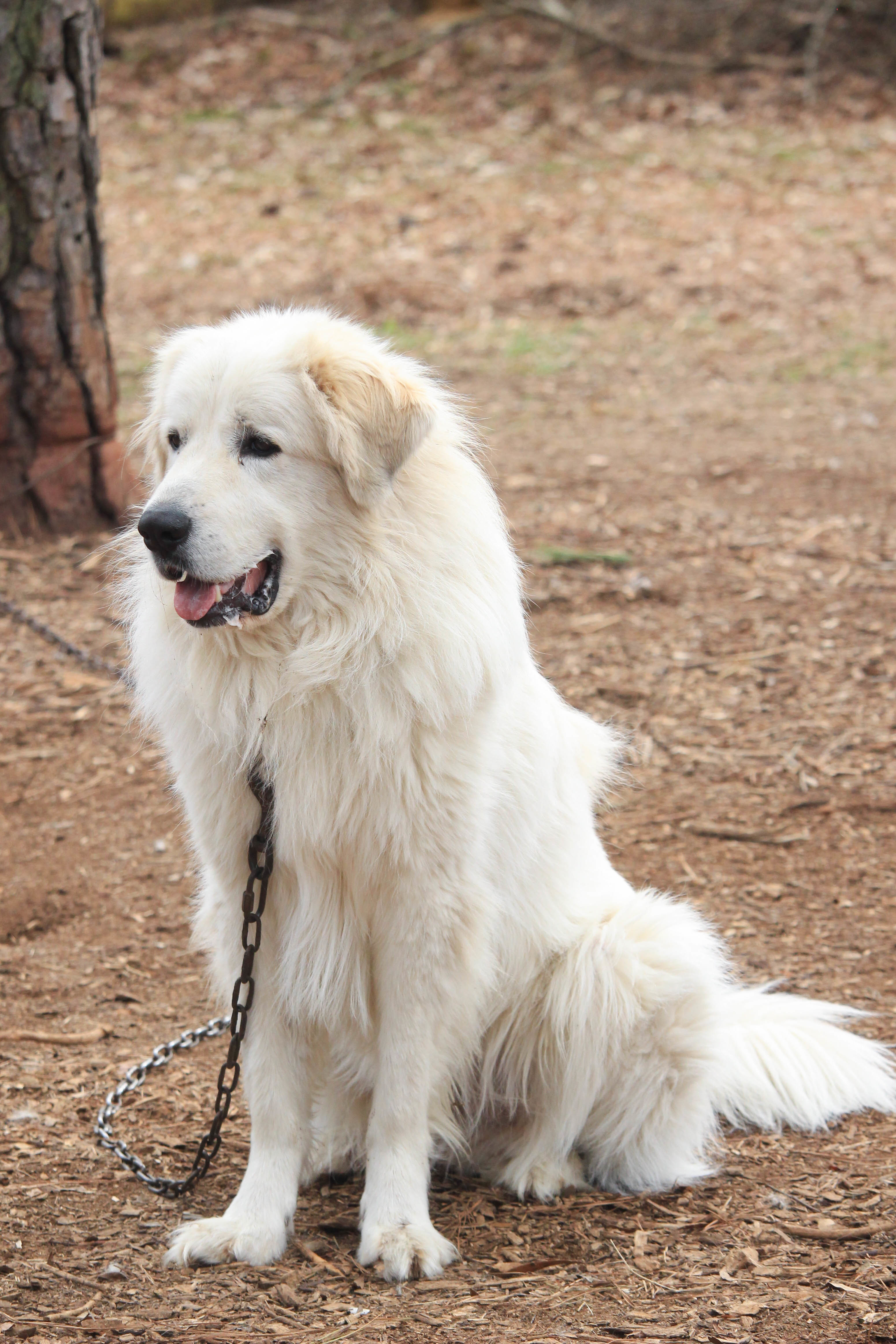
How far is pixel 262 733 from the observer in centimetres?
284

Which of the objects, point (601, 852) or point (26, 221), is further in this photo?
point (26, 221)

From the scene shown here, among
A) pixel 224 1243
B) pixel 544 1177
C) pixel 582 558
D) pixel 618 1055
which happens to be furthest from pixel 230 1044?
pixel 582 558

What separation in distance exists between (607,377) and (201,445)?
7029mm

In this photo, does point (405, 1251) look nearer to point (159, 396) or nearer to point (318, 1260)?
point (318, 1260)

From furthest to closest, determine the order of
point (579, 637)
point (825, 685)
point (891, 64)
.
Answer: point (891, 64) < point (579, 637) < point (825, 685)

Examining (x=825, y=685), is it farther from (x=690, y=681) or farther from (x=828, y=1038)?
(x=828, y=1038)

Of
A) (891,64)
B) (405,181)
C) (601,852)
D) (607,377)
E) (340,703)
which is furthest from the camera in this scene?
(891,64)

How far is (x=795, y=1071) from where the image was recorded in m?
3.51

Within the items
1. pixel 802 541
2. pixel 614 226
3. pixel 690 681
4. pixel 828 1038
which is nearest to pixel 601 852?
pixel 828 1038

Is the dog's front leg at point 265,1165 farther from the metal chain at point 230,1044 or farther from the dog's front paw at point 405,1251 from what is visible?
the dog's front paw at point 405,1251

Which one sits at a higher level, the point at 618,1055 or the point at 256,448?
the point at 256,448

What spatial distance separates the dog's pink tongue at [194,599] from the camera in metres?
2.75

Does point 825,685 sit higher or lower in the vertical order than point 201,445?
lower

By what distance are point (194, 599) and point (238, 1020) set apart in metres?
A: 1.00
